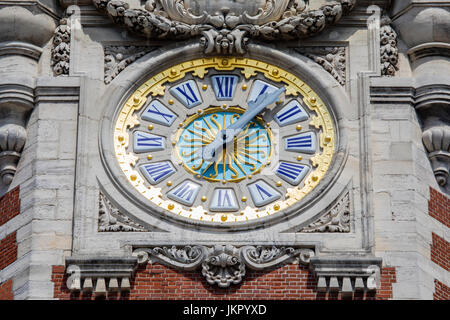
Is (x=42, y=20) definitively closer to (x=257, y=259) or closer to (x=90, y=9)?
(x=90, y=9)

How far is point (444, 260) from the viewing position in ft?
110

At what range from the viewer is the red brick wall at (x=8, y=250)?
33406mm

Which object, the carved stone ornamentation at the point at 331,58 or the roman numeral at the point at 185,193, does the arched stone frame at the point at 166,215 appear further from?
the roman numeral at the point at 185,193

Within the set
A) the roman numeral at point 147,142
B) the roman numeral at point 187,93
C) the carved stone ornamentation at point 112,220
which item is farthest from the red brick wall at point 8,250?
the roman numeral at point 187,93

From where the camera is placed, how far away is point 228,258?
33.0 metres

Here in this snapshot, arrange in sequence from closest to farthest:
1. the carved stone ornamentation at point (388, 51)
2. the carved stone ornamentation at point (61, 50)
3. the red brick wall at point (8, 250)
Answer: the red brick wall at point (8, 250) < the carved stone ornamentation at point (388, 51) < the carved stone ornamentation at point (61, 50)

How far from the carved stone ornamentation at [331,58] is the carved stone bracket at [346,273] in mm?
2563

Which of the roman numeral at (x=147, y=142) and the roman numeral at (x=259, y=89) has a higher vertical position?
the roman numeral at (x=259, y=89)

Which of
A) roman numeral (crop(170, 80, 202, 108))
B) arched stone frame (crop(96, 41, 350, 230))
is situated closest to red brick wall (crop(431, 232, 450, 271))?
arched stone frame (crop(96, 41, 350, 230))

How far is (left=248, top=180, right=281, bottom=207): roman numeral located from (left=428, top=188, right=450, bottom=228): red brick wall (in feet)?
6.05

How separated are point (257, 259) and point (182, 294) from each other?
3.22 ft

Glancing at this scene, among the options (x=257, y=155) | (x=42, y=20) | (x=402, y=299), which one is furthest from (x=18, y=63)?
(x=402, y=299)

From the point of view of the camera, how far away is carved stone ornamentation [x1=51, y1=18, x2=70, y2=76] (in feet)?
A: 113

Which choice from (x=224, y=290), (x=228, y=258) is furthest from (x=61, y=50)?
(x=224, y=290)
